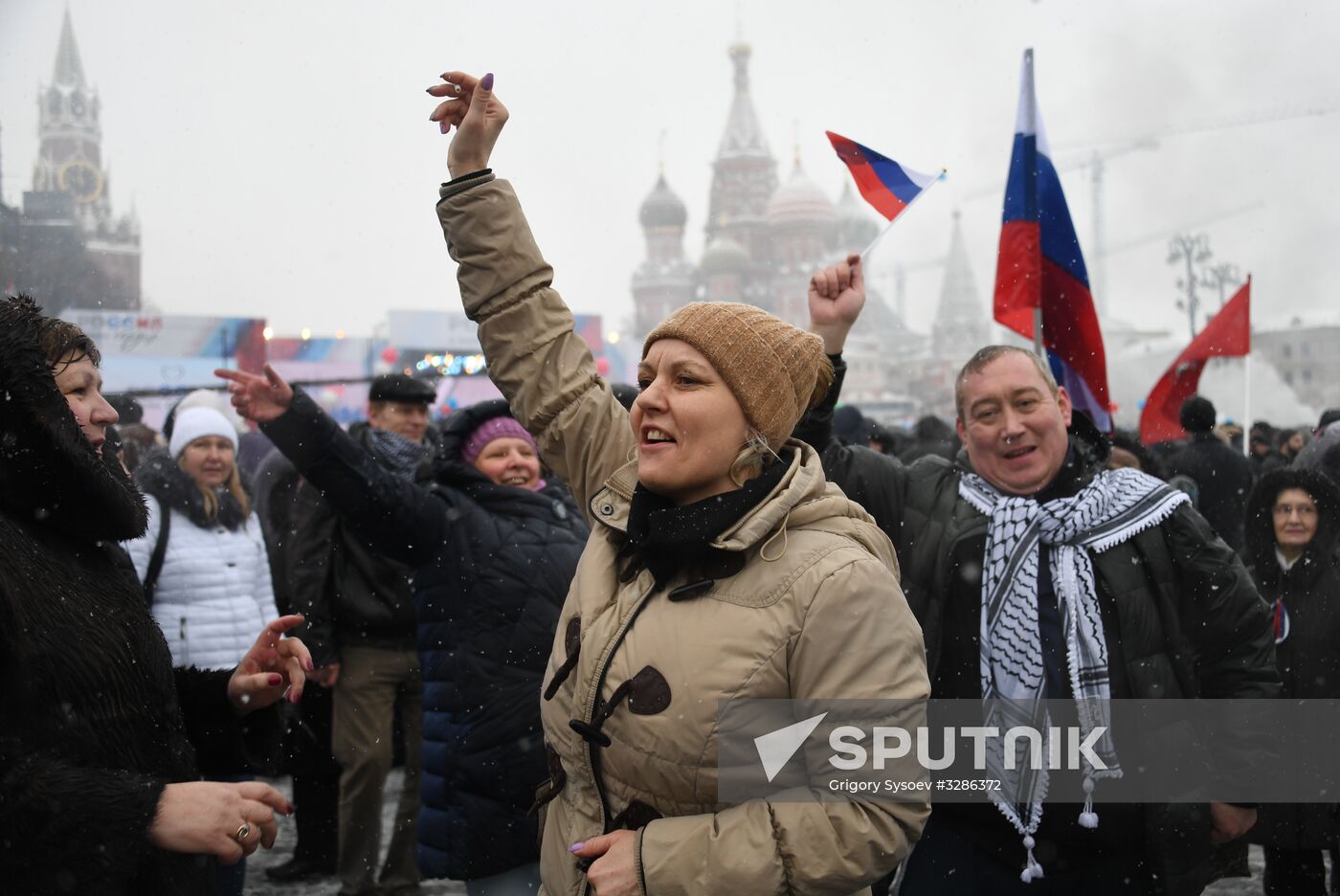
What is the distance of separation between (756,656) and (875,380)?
7823 cm

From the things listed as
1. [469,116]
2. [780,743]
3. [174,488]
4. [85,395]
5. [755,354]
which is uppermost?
[469,116]

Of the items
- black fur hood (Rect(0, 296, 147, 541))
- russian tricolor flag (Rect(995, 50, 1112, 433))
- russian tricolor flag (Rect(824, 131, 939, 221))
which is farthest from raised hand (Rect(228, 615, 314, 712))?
russian tricolor flag (Rect(995, 50, 1112, 433))

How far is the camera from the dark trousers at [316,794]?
5012mm

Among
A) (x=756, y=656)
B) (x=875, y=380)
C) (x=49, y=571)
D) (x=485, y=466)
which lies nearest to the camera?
(x=756, y=656)

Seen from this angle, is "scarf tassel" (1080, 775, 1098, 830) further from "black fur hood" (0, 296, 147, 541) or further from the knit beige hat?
"black fur hood" (0, 296, 147, 541)

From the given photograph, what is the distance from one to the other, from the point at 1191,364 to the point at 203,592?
6.07m

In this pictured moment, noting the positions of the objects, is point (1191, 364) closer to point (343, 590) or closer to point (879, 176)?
point (879, 176)

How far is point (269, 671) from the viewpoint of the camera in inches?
84.7

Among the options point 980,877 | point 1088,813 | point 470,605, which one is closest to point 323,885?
point 470,605

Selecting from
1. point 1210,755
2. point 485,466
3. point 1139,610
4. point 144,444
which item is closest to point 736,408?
point 1139,610

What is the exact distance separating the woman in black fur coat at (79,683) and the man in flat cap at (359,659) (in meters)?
2.52

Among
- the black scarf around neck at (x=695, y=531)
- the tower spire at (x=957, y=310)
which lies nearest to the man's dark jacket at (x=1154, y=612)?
the black scarf around neck at (x=695, y=531)

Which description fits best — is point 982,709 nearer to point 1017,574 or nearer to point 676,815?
point 1017,574

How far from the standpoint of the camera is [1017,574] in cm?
260
